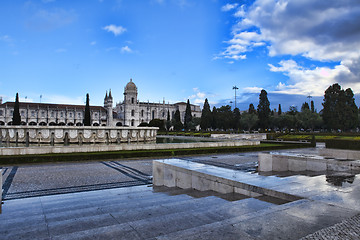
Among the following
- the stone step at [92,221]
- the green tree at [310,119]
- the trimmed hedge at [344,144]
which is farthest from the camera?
the green tree at [310,119]

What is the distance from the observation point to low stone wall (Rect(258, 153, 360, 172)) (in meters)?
8.20

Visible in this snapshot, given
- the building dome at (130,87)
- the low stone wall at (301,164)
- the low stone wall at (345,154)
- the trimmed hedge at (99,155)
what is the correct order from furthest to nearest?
the building dome at (130,87), the trimmed hedge at (99,155), the low stone wall at (345,154), the low stone wall at (301,164)

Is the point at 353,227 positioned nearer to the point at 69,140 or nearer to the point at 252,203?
the point at 252,203

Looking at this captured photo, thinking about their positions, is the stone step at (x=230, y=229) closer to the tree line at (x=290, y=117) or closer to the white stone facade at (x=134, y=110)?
the tree line at (x=290, y=117)

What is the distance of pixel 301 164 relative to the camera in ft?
30.5

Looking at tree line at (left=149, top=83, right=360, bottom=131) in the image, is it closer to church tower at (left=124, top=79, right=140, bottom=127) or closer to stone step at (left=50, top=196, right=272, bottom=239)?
church tower at (left=124, top=79, right=140, bottom=127)

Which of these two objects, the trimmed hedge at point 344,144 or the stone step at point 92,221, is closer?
the stone step at point 92,221


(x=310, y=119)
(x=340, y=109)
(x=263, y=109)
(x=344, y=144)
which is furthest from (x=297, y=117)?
(x=344, y=144)

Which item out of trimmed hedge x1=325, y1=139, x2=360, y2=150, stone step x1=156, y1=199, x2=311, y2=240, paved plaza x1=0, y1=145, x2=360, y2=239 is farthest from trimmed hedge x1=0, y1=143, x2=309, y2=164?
stone step x1=156, y1=199, x2=311, y2=240

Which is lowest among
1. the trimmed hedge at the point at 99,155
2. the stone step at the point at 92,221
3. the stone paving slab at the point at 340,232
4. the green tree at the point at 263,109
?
the trimmed hedge at the point at 99,155

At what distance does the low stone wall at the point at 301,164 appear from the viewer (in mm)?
8195

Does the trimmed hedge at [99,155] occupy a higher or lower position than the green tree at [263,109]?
lower

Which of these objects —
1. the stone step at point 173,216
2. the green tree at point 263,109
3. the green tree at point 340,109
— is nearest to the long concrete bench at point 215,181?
the stone step at point 173,216

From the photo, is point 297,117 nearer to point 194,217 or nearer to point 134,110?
point 134,110
